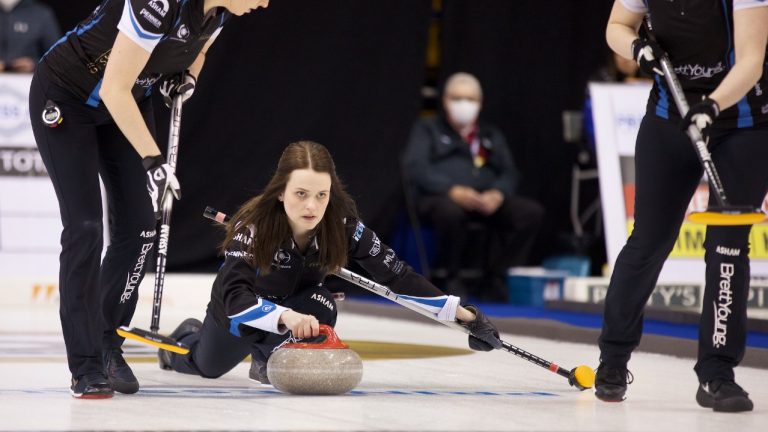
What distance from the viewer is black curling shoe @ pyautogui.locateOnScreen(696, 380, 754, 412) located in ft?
11.0

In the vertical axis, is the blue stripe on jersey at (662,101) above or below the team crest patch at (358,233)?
above

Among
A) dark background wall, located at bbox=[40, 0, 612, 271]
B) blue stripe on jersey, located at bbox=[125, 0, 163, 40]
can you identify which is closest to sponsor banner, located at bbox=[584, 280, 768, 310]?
dark background wall, located at bbox=[40, 0, 612, 271]

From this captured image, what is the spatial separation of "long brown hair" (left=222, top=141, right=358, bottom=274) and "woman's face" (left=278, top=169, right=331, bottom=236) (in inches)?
1.0

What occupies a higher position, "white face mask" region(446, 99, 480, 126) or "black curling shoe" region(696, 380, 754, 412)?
"white face mask" region(446, 99, 480, 126)

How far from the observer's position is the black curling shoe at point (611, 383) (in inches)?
141

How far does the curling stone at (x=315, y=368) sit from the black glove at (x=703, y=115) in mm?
1117

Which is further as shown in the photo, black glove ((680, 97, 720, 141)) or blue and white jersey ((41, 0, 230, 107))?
blue and white jersey ((41, 0, 230, 107))

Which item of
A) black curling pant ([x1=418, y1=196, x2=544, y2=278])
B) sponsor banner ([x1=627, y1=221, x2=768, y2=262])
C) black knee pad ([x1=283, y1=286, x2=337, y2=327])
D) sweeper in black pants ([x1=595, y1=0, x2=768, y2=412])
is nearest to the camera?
sweeper in black pants ([x1=595, y1=0, x2=768, y2=412])

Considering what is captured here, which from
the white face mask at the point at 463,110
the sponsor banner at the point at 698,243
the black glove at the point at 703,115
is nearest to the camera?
the black glove at the point at 703,115

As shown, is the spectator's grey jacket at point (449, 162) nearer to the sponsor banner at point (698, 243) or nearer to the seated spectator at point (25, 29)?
the sponsor banner at point (698, 243)

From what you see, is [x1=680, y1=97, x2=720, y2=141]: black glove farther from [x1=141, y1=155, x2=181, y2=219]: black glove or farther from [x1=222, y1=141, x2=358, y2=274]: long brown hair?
[x1=141, y1=155, x2=181, y2=219]: black glove

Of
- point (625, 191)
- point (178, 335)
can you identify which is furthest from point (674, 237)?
point (625, 191)

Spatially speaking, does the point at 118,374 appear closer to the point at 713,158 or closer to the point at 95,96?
the point at 95,96

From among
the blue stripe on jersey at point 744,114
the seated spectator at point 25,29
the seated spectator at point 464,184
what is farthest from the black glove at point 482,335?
the seated spectator at point 25,29
